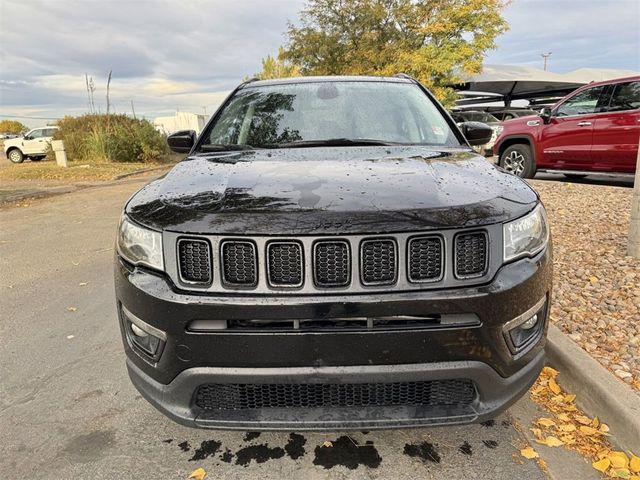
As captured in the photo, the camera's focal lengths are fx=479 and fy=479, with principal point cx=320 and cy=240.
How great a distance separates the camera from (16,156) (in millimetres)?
24078

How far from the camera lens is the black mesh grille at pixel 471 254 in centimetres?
180

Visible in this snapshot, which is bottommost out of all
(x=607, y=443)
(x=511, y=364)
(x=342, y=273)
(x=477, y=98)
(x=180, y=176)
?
(x=607, y=443)

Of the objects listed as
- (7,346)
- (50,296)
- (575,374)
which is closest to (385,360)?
(575,374)

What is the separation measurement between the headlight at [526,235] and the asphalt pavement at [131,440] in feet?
3.31

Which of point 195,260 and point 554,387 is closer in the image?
point 195,260

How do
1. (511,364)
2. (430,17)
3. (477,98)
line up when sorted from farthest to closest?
(477,98)
(430,17)
(511,364)

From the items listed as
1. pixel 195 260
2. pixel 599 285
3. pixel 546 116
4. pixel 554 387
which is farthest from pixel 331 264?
pixel 546 116

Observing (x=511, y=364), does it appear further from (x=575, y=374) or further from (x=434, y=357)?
(x=575, y=374)

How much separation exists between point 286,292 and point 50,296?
146 inches

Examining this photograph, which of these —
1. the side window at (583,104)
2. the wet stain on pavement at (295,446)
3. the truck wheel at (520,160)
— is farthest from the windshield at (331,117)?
the truck wheel at (520,160)

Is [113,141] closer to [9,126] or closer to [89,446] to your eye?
[89,446]

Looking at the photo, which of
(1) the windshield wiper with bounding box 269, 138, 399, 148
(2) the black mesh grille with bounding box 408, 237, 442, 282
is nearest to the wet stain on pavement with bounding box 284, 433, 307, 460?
(2) the black mesh grille with bounding box 408, 237, 442, 282

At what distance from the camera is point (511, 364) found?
1896 mm

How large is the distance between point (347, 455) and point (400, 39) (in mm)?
22065
